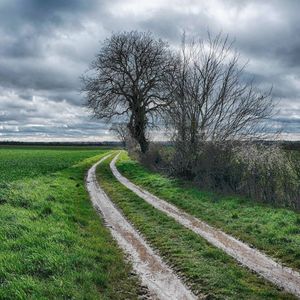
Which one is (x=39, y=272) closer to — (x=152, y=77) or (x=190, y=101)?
(x=190, y=101)

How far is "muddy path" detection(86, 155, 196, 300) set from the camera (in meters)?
8.05

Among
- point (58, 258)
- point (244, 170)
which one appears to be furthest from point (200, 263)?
point (244, 170)

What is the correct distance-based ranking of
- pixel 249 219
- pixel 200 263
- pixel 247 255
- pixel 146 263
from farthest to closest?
pixel 249 219 → pixel 247 255 → pixel 146 263 → pixel 200 263

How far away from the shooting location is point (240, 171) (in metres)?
21.4

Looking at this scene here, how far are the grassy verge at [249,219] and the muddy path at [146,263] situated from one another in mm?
3014

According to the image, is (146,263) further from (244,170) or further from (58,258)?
(244,170)

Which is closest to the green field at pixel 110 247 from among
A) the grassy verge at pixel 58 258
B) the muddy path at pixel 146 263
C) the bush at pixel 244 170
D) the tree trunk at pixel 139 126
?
the grassy verge at pixel 58 258

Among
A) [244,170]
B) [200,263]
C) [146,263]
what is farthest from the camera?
[244,170]

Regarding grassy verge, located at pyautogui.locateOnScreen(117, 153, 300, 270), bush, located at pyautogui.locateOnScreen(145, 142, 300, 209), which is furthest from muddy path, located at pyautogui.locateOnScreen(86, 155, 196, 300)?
bush, located at pyautogui.locateOnScreen(145, 142, 300, 209)

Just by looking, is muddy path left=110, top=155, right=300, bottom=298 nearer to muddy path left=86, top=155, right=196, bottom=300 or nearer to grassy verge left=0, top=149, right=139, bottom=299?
muddy path left=86, top=155, right=196, bottom=300

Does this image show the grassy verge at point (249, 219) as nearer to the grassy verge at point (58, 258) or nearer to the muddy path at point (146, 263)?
the muddy path at point (146, 263)

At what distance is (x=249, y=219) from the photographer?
14586mm

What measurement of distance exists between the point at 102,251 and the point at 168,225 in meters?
3.97

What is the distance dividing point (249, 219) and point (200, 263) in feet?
17.7
